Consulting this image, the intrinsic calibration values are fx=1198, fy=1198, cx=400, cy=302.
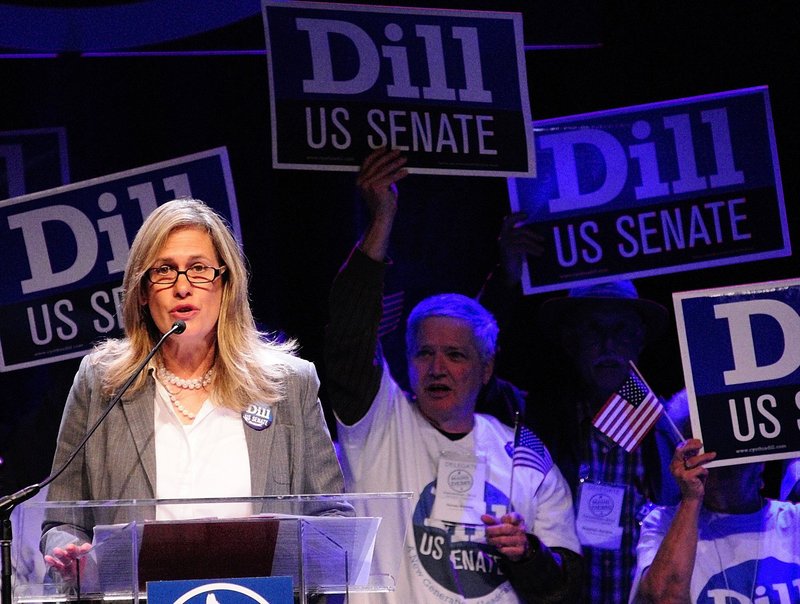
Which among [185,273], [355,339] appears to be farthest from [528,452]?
[185,273]

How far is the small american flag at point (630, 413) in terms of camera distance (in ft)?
15.4

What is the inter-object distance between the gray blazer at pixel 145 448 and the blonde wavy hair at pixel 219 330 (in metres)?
0.05

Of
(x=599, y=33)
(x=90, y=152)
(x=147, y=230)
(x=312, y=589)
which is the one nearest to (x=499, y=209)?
(x=599, y=33)

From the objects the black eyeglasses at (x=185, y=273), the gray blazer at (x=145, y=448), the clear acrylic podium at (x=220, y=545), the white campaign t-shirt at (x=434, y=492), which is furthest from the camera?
the white campaign t-shirt at (x=434, y=492)

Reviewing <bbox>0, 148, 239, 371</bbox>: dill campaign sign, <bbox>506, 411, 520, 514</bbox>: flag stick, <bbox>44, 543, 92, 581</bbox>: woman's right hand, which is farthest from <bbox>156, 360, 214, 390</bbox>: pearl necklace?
<bbox>506, 411, 520, 514</bbox>: flag stick

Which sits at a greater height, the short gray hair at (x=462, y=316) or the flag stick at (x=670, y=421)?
the short gray hair at (x=462, y=316)

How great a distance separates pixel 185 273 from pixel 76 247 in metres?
1.72

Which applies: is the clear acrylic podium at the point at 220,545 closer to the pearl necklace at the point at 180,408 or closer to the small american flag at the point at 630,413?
the pearl necklace at the point at 180,408

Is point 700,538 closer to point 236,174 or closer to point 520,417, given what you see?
point 520,417

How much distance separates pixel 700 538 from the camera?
14.8ft

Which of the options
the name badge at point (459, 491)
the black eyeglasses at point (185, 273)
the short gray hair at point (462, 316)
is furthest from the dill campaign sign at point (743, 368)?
the black eyeglasses at point (185, 273)

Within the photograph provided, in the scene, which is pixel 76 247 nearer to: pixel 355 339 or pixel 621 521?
pixel 355 339

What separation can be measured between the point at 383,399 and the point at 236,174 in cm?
105

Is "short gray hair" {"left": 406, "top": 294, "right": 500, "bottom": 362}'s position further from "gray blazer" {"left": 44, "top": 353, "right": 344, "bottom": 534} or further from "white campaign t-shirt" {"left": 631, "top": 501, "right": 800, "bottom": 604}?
"gray blazer" {"left": 44, "top": 353, "right": 344, "bottom": 534}
